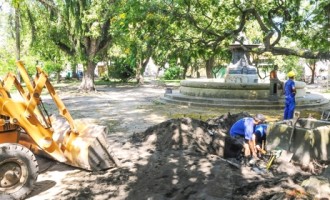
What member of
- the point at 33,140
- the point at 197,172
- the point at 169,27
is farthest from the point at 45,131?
the point at 169,27

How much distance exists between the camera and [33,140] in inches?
243

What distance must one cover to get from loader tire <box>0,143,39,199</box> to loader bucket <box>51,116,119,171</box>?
3.01ft

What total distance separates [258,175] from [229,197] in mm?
1474

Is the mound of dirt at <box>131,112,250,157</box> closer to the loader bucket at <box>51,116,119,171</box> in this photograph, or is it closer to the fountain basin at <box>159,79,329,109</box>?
the loader bucket at <box>51,116,119,171</box>

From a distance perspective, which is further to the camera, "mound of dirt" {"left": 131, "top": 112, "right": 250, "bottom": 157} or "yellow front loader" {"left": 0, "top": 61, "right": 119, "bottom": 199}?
"mound of dirt" {"left": 131, "top": 112, "right": 250, "bottom": 157}

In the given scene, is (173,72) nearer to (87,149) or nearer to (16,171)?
(87,149)

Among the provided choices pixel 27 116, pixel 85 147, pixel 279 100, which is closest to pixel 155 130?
pixel 85 147

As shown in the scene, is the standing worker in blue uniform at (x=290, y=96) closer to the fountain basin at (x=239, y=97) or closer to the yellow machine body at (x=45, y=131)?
the fountain basin at (x=239, y=97)

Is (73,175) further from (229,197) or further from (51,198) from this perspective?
(229,197)

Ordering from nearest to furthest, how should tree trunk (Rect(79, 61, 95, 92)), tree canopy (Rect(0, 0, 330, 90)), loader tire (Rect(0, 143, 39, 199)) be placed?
1. loader tire (Rect(0, 143, 39, 199))
2. tree canopy (Rect(0, 0, 330, 90))
3. tree trunk (Rect(79, 61, 95, 92))

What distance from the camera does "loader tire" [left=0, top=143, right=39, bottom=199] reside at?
5.50 metres

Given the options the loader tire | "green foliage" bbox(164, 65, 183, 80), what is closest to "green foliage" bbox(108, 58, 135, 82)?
"green foliage" bbox(164, 65, 183, 80)

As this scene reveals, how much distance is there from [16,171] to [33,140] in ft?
2.26

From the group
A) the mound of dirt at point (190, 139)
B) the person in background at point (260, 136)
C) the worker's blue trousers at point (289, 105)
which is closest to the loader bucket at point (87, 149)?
the mound of dirt at point (190, 139)
